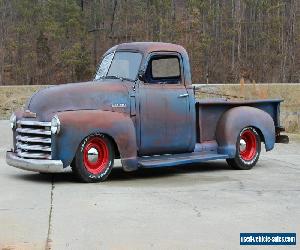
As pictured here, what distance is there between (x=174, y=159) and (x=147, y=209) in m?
3.06

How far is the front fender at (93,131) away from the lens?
1007cm

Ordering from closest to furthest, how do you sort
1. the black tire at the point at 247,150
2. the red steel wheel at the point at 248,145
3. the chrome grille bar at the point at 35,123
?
the chrome grille bar at the point at 35,123
the black tire at the point at 247,150
the red steel wheel at the point at 248,145

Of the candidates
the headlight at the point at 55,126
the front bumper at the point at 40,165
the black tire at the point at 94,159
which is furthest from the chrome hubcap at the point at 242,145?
the headlight at the point at 55,126

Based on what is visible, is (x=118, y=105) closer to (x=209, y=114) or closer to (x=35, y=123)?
(x=35, y=123)

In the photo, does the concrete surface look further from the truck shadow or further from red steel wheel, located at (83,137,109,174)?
red steel wheel, located at (83,137,109,174)

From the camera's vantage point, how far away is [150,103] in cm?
1108

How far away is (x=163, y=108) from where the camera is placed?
11.2 metres

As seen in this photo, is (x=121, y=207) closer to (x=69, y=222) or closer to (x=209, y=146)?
(x=69, y=222)

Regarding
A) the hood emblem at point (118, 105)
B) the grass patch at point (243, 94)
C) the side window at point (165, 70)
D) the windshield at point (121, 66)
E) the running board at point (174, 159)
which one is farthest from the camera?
the grass patch at point (243, 94)

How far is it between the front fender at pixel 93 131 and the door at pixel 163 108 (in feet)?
1.24

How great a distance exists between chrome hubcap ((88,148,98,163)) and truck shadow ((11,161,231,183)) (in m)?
0.44

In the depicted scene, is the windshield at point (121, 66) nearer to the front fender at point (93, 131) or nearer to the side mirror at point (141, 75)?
the side mirror at point (141, 75)

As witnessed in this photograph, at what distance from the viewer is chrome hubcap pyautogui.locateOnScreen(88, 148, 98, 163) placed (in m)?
10.4

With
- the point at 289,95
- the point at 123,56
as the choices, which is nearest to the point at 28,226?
the point at 123,56
